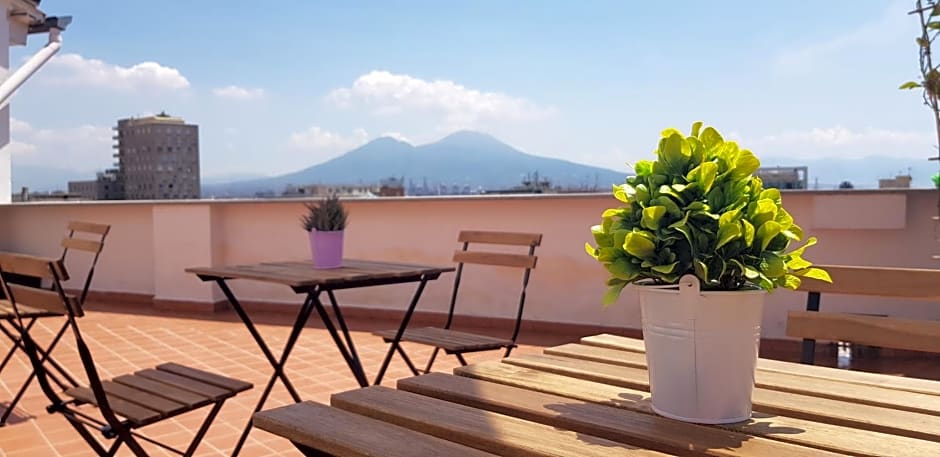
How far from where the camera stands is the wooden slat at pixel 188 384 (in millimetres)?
2244

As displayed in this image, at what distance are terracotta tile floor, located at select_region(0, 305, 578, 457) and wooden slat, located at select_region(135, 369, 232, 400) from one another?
1.29 feet

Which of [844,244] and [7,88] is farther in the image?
[7,88]

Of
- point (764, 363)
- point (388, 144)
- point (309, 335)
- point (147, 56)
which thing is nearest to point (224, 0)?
point (147, 56)

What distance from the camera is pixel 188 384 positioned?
2.38m

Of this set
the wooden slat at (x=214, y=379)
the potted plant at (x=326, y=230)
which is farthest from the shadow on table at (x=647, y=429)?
the potted plant at (x=326, y=230)

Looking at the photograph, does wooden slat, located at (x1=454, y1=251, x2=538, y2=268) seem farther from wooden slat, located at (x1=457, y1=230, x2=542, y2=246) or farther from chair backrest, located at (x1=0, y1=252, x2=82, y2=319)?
chair backrest, located at (x1=0, y1=252, x2=82, y2=319)

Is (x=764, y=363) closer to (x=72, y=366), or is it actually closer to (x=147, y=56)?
(x=72, y=366)

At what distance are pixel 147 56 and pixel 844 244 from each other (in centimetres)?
2110

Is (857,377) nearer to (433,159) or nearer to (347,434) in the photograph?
(347,434)

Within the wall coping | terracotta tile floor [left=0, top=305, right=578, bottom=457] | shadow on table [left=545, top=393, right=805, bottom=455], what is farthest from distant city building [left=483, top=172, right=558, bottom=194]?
shadow on table [left=545, top=393, right=805, bottom=455]

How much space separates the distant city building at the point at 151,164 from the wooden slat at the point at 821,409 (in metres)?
6.96

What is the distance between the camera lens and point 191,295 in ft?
21.4

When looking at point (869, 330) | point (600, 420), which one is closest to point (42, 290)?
point (600, 420)

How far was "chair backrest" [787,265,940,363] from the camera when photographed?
151 centimetres
